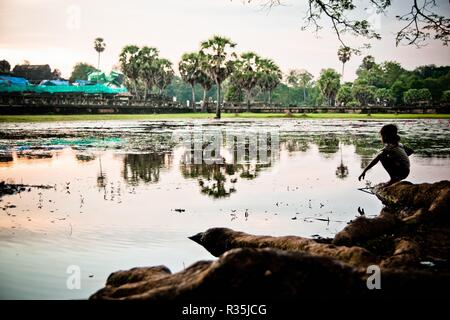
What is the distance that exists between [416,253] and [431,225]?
4.55ft

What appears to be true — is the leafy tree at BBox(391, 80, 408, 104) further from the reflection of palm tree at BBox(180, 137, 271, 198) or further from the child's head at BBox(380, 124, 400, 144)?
the child's head at BBox(380, 124, 400, 144)

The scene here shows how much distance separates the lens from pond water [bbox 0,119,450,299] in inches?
214

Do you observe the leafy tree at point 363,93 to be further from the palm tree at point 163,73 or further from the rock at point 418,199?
the rock at point 418,199

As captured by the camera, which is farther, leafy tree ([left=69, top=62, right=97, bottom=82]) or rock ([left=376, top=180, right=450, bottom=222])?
leafy tree ([left=69, top=62, right=97, bottom=82])

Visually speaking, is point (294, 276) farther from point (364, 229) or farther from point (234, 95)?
point (234, 95)

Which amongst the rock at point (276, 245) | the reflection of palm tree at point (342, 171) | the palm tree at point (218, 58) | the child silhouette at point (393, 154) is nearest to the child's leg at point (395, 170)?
the child silhouette at point (393, 154)

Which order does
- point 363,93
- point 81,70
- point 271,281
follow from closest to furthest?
point 271,281
point 363,93
point 81,70

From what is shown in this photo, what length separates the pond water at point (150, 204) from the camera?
543 cm

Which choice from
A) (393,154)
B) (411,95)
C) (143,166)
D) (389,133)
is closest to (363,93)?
(411,95)

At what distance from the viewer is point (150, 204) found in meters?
8.38

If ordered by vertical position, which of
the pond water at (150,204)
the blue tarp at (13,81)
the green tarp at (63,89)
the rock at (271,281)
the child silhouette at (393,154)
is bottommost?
the pond water at (150,204)

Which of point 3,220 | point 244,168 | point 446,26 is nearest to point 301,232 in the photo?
point 446,26

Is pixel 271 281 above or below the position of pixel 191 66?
below

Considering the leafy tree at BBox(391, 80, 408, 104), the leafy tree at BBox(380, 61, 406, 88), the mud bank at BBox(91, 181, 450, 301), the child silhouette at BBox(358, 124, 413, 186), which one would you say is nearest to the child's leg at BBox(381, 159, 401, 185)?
the child silhouette at BBox(358, 124, 413, 186)
